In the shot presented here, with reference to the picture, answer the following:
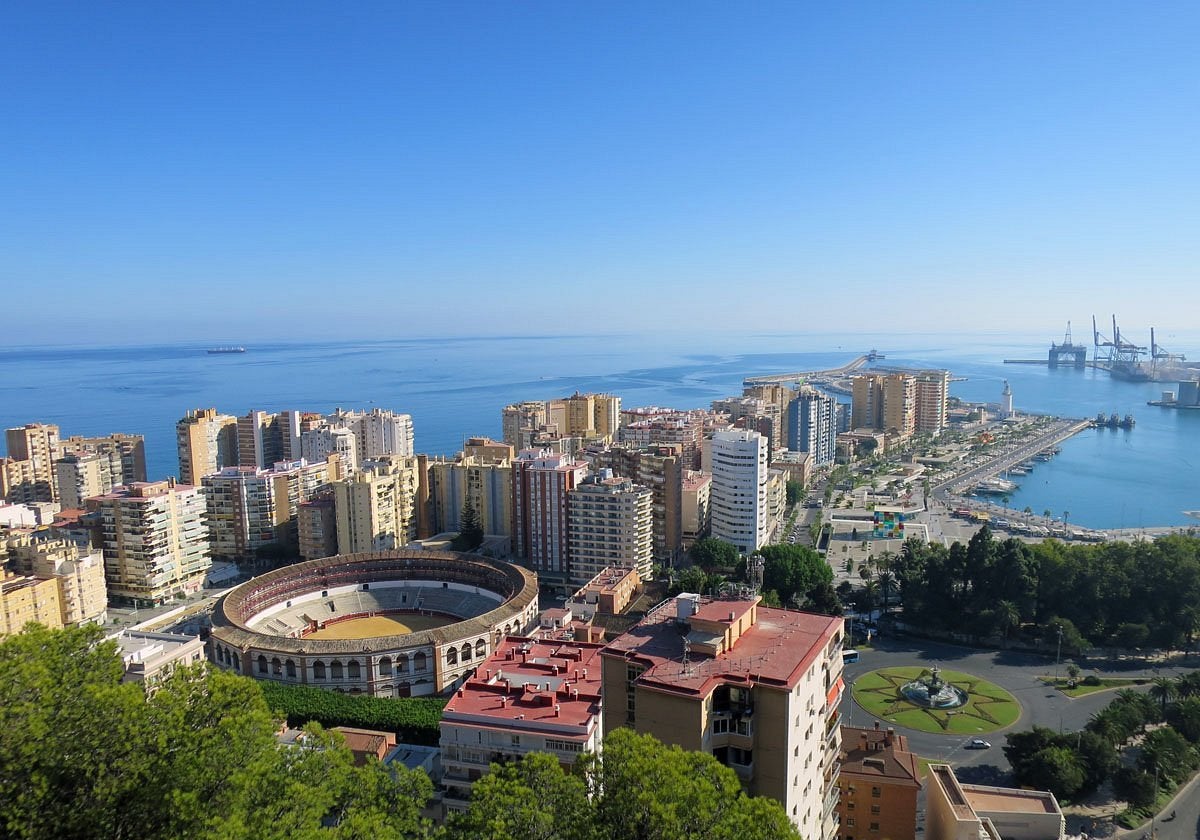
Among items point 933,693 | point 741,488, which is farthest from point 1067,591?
point 741,488

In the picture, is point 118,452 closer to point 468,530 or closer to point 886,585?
point 468,530

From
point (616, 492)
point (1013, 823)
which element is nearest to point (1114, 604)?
point (1013, 823)

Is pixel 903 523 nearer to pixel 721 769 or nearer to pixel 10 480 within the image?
pixel 721 769

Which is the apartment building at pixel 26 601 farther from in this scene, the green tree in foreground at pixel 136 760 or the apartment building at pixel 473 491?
the green tree in foreground at pixel 136 760

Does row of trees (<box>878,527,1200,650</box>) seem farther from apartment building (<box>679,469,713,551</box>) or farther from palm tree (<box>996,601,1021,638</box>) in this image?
apartment building (<box>679,469,713,551</box>)

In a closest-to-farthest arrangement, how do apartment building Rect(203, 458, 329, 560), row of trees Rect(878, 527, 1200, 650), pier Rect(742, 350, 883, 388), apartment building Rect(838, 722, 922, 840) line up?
apartment building Rect(838, 722, 922, 840) → row of trees Rect(878, 527, 1200, 650) → apartment building Rect(203, 458, 329, 560) → pier Rect(742, 350, 883, 388)

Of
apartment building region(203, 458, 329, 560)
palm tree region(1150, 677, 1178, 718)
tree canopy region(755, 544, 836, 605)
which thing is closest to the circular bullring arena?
apartment building region(203, 458, 329, 560)
